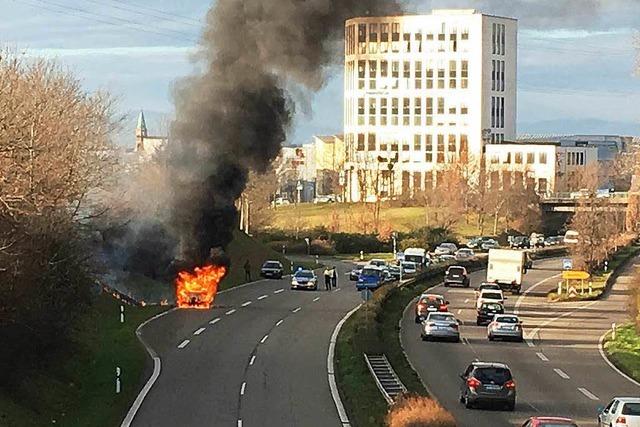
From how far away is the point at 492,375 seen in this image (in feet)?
109

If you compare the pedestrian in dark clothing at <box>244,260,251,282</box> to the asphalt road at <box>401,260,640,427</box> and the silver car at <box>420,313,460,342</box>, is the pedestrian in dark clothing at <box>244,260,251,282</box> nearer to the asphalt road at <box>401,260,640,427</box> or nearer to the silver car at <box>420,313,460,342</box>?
the asphalt road at <box>401,260,640,427</box>

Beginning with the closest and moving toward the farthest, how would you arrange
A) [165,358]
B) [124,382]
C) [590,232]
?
[124,382] < [165,358] < [590,232]

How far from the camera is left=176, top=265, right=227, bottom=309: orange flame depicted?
58.2m

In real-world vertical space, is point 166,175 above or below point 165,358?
above

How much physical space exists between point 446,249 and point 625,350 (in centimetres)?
5733

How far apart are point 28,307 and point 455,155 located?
393 feet

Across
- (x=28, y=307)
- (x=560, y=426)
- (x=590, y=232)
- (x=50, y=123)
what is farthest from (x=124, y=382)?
(x=590, y=232)

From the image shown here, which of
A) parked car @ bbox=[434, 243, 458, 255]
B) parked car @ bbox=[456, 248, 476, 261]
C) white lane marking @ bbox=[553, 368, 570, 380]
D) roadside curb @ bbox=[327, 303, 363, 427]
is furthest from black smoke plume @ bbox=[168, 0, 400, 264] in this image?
parked car @ bbox=[434, 243, 458, 255]

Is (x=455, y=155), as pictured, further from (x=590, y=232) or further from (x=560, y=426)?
(x=560, y=426)

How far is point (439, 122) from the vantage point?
15788cm

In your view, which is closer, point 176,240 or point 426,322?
point 426,322

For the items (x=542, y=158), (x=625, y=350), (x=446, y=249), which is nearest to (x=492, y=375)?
(x=625, y=350)

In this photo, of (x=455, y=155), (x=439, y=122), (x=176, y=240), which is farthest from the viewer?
(x=439, y=122)

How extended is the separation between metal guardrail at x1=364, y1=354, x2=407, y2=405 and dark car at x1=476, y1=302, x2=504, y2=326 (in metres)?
21.3
